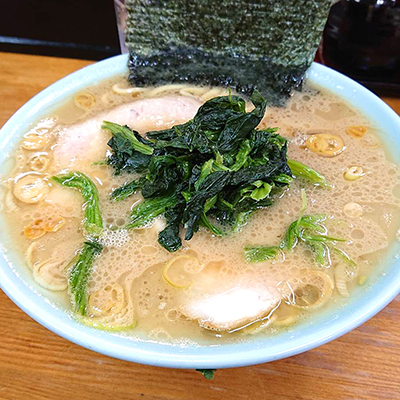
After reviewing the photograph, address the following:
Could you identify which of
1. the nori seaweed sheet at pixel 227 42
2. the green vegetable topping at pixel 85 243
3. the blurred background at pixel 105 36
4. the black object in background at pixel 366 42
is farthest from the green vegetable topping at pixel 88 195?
the black object in background at pixel 366 42

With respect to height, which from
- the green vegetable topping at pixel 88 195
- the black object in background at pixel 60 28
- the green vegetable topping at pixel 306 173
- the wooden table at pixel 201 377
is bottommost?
the wooden table at pixel 201 377

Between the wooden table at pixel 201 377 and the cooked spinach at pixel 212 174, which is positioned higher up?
the cooked spinach at pixel 212 174

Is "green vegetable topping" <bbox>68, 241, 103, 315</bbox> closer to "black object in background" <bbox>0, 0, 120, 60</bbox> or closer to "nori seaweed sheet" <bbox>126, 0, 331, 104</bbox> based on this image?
"nori seaweed sheet" <bbox>126, 0, 331, 104</bbox>

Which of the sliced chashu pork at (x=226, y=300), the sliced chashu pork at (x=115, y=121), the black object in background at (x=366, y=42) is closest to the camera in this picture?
the sliced chashu pork at (x=226, y=300)

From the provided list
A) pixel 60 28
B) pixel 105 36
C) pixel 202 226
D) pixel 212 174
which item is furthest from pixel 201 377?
pixel 60 28

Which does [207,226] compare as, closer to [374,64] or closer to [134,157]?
[134,157]

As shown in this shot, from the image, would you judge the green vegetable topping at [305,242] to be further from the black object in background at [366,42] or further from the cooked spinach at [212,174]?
the black object in background at [366,42]

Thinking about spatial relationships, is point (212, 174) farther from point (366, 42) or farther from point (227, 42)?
point (366, 42)

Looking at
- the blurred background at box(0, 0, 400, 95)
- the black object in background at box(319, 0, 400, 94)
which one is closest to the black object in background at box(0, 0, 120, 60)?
the blurred background at box(0, 0, 400, 95)
